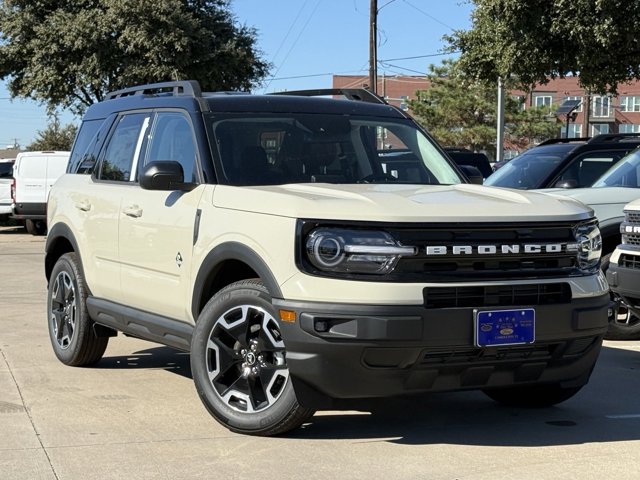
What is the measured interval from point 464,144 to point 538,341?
2336 inches

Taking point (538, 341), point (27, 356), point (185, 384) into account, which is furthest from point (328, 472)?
point (27, 356)

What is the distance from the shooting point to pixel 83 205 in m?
7.21

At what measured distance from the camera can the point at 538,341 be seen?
5016 millimetres

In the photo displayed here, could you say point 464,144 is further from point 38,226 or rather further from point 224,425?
point 224,425

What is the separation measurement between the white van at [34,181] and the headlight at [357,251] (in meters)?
18.3

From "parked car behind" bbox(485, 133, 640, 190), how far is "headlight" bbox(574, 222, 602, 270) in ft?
15.5

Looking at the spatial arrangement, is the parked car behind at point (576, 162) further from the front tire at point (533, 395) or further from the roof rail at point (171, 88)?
the roof rail at point (171, 88)

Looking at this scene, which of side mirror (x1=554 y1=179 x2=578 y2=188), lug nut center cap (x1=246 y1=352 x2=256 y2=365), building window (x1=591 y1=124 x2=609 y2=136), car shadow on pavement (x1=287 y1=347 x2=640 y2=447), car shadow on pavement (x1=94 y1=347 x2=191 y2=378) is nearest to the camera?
lug nut center cap (x1=246 y1=352 x2=256 y2=365)

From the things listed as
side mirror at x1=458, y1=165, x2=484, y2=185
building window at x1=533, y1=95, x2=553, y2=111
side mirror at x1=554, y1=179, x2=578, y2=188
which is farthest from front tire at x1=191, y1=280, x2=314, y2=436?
building window at x1=533, y1=95, x2=553, y2=111

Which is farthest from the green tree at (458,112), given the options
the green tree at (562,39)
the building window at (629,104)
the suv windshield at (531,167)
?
the suv windshield at (531,167)

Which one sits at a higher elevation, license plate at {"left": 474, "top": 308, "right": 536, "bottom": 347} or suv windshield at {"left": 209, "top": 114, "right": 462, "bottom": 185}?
suv windshield at {"left": 209, "top": 114, "right": 462, "bottom": 185}

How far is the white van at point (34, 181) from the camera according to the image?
2244 centimetres

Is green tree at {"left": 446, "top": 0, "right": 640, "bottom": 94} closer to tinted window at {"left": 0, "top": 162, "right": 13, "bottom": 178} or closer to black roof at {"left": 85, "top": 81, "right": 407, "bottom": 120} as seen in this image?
black roof at {"left": 85, "top": 81, "right": 407, "bottom": 120}

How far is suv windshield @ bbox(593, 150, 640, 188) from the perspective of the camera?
31.2 feet
